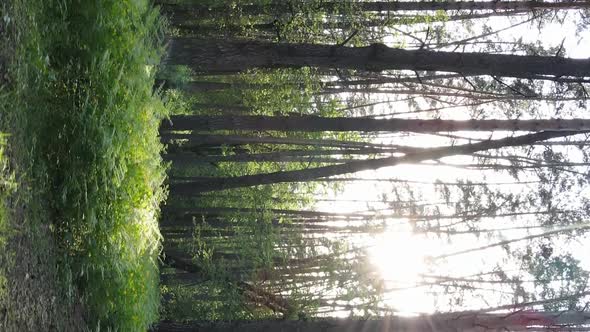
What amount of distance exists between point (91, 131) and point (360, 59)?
125 inches

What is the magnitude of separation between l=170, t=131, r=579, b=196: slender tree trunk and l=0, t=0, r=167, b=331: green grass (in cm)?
408

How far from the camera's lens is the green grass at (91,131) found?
15.5 feet

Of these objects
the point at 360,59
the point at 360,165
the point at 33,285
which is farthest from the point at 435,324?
the point at 33,285

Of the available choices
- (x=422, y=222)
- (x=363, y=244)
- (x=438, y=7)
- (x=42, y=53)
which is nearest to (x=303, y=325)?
(x=42, y=53)

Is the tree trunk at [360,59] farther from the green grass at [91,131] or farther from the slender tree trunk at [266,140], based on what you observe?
the slender tree trunk at [266,140]

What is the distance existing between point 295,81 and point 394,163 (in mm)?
4913

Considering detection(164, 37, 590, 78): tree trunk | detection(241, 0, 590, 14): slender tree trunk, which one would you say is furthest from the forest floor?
detection(241, 0, 590, 14): slender tree trunk

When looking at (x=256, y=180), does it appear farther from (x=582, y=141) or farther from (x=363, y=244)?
(x=582, y=141)

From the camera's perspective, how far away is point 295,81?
13.5 m

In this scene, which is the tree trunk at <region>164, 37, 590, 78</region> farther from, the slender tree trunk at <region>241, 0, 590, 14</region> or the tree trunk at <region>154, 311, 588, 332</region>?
the slender tree trunk at <region>241, 0, 590, 14</region>

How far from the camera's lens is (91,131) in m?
5.29

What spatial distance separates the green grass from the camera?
15.5 ft

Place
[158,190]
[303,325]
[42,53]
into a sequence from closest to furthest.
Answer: [42,53], [158,190], [303,325]

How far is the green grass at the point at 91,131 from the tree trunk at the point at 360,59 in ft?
2.52
